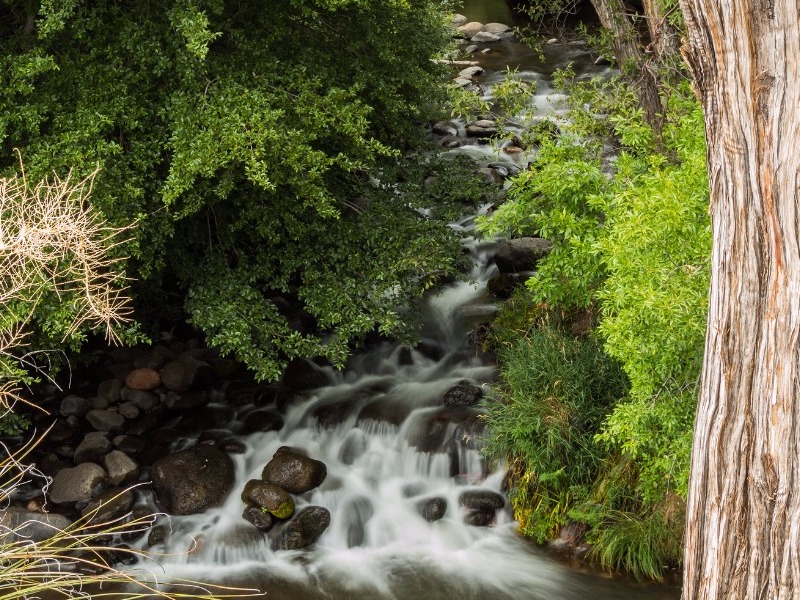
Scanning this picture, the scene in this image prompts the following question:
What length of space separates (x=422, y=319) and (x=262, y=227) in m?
2.94

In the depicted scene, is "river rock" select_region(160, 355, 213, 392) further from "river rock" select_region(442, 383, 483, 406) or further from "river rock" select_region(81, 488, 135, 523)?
"river rock" select_region(442, 383, 483, 406)

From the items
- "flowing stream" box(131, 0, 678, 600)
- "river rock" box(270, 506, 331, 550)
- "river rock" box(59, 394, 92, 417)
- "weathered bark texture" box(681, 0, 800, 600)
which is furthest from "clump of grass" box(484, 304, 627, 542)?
"river rock" box(59, 394, 92, 417)

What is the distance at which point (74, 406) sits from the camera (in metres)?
10.9

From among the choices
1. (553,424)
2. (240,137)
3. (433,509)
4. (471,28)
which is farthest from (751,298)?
(471,28)

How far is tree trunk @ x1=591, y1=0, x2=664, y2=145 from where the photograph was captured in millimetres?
9017

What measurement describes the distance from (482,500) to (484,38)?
14.9 meters

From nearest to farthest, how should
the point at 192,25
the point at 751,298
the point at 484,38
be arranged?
1. the point at 751,298
2. the point at 192,25
3. the point at 484,38

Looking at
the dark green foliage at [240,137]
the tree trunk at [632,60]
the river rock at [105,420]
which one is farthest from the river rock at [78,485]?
the tree trunk at [632,60]

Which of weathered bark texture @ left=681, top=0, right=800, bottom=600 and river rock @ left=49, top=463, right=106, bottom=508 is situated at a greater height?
weathered bark texture @ left=681, top=0, right=800, bottom=600

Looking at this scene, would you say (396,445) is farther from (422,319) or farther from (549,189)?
(549,189)

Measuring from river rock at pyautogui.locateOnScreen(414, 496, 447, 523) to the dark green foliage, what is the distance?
1.86m

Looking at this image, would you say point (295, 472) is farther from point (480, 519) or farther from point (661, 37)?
point (661, 37)

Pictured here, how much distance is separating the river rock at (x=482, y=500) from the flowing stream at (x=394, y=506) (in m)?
0.08

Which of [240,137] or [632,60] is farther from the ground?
[632,60]
